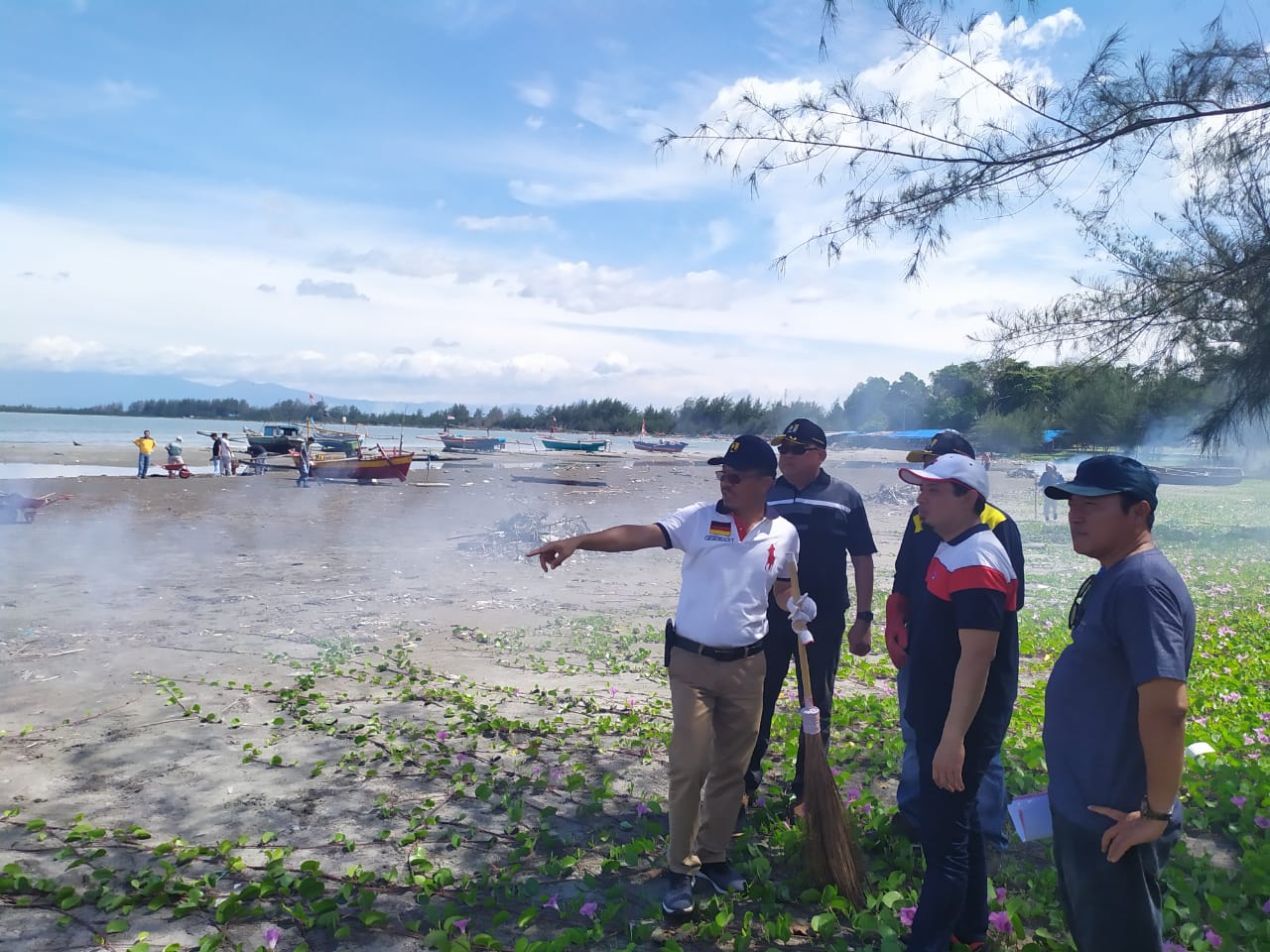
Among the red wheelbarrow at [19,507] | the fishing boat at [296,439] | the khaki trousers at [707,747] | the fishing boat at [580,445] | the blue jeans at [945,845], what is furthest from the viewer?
the fishing boat at [580,445]

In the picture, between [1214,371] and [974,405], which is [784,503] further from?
[1214,371]

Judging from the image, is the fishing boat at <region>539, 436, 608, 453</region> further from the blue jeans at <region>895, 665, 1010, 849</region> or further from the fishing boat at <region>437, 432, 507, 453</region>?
the blue jeans at <region>895, 665, 1010, 849</region>

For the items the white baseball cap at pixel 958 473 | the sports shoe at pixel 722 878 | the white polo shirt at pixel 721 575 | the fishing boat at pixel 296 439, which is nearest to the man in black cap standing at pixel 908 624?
the white baseball cap at pixel 958 473

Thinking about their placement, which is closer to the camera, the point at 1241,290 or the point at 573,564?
the point at 1241,290

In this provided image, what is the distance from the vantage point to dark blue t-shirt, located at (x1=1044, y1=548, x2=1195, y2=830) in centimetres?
221

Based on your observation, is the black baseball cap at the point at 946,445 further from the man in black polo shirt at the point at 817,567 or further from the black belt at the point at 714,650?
the black belt at the point at 714,650

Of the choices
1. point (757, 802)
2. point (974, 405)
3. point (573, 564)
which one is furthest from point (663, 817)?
point (573, 564)

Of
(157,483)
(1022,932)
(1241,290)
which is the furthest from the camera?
(157,483)

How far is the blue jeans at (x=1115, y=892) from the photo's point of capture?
2297mm

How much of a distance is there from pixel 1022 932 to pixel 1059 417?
15.0 ft

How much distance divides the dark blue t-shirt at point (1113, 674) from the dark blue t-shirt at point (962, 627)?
0.37 metres

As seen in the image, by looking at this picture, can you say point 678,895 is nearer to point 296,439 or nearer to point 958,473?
point 958,473

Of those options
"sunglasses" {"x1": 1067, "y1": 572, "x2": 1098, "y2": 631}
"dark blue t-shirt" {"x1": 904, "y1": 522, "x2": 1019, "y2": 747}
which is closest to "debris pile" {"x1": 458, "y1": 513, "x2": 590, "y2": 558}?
"dark blue t-shirt" {"x1": 904, "y1": 522, "x2": 1019, "y2": 747}

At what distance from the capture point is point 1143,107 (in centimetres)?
480
